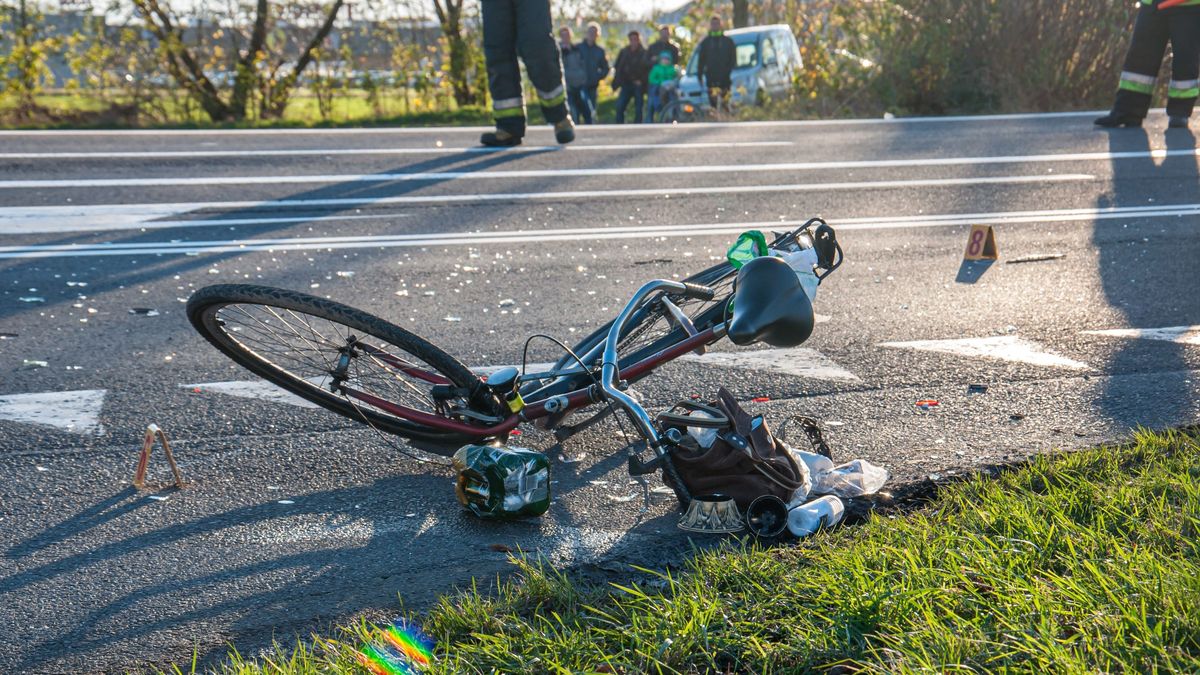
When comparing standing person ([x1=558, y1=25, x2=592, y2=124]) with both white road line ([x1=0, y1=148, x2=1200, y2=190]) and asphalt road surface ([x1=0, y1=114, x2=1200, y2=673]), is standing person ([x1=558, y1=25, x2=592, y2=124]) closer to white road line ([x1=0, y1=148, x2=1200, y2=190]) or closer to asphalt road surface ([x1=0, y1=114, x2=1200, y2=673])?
asphalt road surface ([x1=0, y1=114, x2=1200, y2=673])

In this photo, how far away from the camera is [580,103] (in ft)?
60.8

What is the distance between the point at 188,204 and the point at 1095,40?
13072 millimetres

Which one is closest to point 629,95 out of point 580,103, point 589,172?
point 580,103

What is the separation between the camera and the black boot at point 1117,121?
12492 millimetres

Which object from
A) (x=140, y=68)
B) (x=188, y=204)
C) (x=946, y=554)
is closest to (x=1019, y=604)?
(x=946, y=554)

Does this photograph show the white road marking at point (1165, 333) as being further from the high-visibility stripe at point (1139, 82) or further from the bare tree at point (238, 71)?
the bare tree at point (238, 71)

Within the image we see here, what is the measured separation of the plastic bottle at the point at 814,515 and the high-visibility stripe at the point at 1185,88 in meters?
10.7

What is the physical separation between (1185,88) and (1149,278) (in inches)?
264

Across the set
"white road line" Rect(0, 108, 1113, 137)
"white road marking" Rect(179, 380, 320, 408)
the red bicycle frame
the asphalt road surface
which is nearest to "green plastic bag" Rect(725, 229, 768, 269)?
the red bicycle frame

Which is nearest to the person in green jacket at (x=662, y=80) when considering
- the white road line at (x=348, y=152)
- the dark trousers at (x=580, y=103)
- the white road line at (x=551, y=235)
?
the dark trousers at (x=580, y=103)

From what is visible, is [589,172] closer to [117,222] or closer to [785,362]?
[117,222]

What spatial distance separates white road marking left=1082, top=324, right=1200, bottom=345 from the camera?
18.2 feet

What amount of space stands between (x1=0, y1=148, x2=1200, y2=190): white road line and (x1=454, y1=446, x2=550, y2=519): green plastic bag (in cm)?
645

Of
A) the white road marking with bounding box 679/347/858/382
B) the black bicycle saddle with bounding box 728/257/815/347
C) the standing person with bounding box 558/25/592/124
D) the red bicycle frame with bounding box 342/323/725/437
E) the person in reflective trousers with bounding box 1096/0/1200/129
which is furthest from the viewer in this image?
the standing person with bounding box 558/25/592/124
